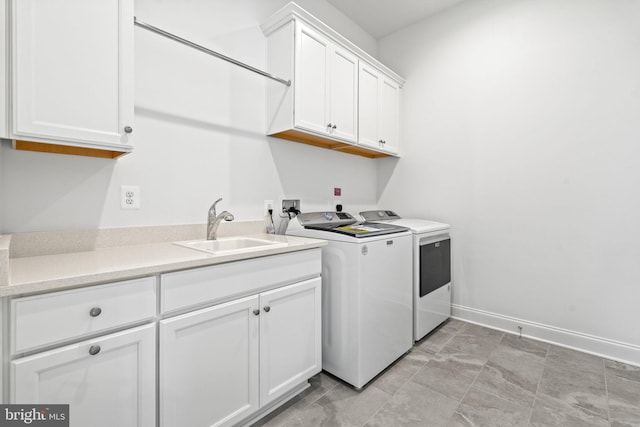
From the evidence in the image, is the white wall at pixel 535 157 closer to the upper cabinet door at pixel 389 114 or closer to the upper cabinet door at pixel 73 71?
the upper cabinet door at pixel 389 114

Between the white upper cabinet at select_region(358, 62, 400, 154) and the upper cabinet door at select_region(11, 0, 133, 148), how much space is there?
1780 millimetres

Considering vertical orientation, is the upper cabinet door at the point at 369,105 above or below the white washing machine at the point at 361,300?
above

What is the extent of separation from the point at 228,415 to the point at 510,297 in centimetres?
238

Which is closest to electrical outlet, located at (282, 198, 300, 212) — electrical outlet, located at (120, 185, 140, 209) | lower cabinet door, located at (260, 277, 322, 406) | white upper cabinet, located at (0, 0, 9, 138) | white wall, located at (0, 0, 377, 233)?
white wall, located at (0, 0, 377, 233)

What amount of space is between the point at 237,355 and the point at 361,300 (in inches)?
29.7

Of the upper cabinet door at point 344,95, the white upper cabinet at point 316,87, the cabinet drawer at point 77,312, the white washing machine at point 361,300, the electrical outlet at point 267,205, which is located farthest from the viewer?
the upper cabinet door at point 344,95

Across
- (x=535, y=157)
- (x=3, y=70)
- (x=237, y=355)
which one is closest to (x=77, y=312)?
(x=237, y=355)

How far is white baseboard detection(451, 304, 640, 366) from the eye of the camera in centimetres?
203

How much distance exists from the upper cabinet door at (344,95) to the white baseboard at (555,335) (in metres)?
1.93

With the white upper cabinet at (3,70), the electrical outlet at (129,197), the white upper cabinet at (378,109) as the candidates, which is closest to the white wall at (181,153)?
the electrical outlet at (129,197)

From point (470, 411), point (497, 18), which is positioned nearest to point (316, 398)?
point (470, 411)

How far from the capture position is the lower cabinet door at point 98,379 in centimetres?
85

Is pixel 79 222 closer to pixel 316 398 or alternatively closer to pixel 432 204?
pixel 316 398

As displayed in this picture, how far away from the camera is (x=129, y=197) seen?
1529 mm
